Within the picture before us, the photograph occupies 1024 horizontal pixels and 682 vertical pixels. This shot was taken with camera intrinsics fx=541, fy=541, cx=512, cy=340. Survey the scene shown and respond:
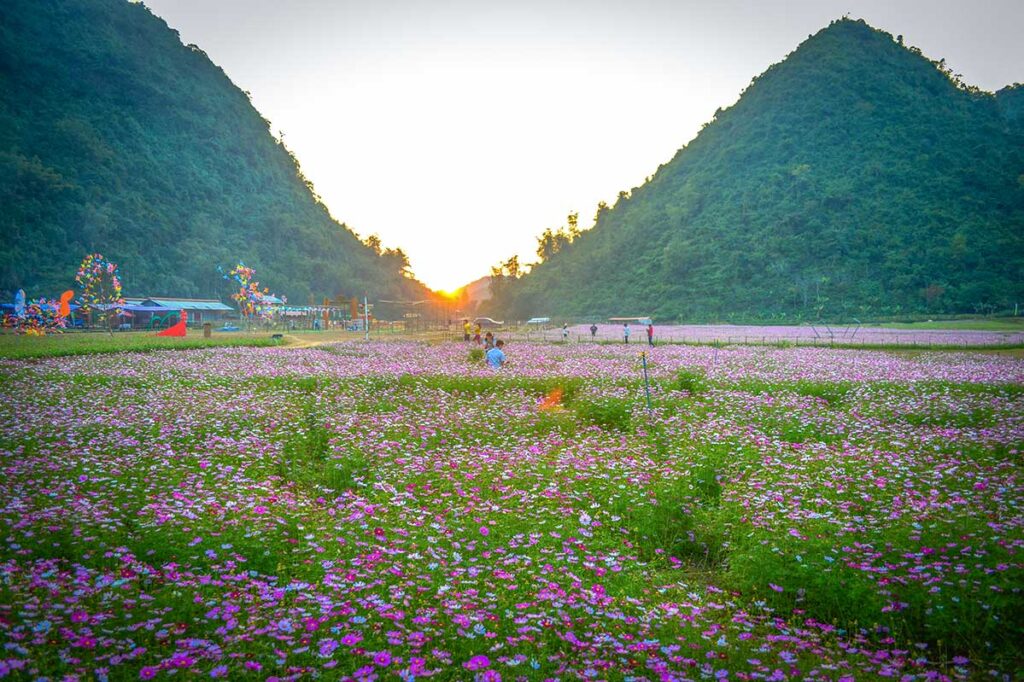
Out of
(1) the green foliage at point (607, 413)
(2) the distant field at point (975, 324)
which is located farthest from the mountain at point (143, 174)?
(2) the distant field at point (975, 324)

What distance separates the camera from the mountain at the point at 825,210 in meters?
75.0

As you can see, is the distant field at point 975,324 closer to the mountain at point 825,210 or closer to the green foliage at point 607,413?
the mountain at point 825,210

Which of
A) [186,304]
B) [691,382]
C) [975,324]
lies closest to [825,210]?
[975,324]

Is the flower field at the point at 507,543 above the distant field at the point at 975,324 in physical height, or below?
below

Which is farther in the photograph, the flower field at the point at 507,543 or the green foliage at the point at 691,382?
the green foliage at the point at 691,382

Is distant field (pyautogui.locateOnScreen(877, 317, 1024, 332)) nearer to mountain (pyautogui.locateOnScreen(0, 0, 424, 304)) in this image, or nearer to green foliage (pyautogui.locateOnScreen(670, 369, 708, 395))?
green foliage (pyautogui.locateOnScreen(670, 369, 708, 395))

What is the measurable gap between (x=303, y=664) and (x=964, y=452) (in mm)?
10711

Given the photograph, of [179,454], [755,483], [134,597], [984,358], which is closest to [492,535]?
[134,597]

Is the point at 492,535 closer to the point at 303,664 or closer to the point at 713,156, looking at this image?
Answer: the point at 303,664

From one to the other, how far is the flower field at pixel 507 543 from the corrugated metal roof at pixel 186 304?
198ft

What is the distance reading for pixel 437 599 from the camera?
5.15 m

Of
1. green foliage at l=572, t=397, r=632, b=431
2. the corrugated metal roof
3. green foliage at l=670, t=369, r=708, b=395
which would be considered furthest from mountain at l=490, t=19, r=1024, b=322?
green foliage at l=572, t=397, r=632, b=431

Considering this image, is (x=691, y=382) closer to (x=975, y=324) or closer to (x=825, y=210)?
(x=975, y=324)

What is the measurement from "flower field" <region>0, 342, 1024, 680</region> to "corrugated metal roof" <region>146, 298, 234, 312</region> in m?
60.2
